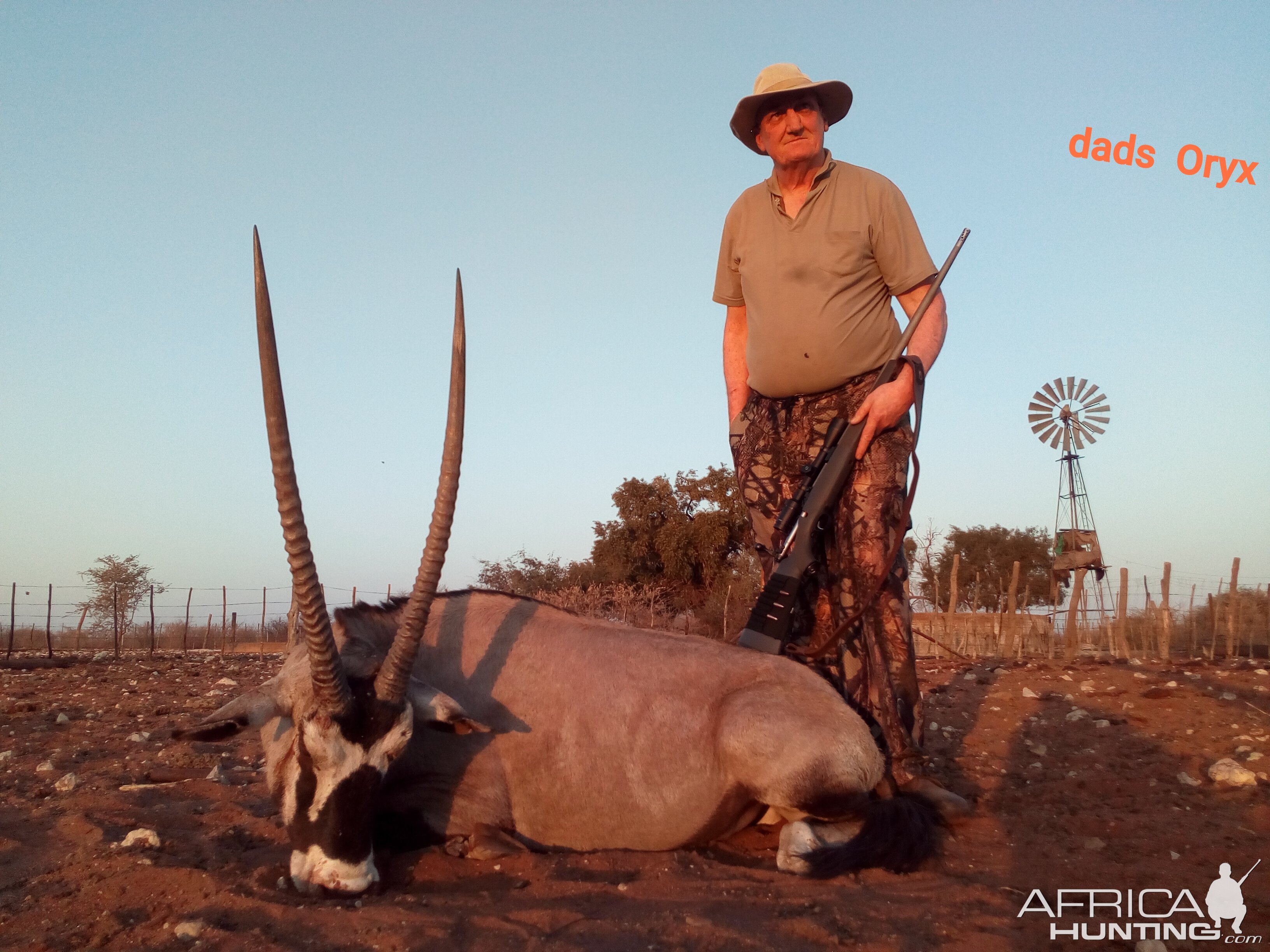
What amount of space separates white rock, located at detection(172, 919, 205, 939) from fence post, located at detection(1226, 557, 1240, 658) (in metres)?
15.9

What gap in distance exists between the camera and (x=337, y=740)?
329 cm

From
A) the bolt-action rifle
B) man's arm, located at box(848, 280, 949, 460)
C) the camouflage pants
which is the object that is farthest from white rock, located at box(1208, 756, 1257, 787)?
man's arm, located at box(848, 280, 949, 460)

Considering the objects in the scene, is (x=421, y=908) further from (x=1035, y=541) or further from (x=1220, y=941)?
(x=1035, y=541)

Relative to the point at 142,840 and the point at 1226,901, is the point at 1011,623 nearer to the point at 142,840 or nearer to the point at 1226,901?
the point at 1226,901

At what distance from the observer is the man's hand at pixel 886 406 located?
14.5 feet

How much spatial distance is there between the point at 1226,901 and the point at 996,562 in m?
42.5

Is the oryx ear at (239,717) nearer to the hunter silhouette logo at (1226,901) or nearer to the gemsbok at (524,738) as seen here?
the gemsbok at (524,738)

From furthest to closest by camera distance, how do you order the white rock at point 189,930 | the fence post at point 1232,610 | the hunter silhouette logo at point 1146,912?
the fence post at point 1232,610 → the hunter silhouette logo at point 1146,912 → the white rock at point 189,930

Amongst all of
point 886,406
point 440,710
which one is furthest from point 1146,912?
point 440,710

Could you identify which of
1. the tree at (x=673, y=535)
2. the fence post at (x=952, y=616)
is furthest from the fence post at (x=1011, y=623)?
the tree at (x=673, y=535)

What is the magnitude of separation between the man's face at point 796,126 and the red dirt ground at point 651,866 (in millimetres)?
3545

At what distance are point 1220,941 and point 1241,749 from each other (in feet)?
9.69

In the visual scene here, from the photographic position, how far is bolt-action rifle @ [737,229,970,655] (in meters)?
4.58

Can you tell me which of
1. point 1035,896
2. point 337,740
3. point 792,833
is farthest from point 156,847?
point 1035,896
